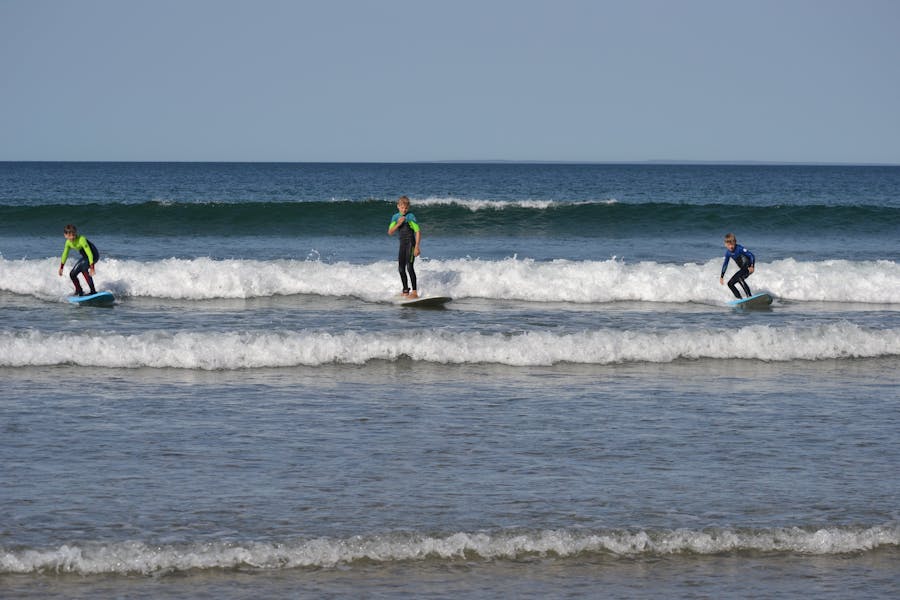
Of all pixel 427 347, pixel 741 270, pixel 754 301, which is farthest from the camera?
pixel 741 270

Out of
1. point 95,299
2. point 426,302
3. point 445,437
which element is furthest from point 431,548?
point 95,299

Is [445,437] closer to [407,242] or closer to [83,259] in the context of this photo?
[407,242]

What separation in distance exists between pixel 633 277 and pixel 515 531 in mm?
15722

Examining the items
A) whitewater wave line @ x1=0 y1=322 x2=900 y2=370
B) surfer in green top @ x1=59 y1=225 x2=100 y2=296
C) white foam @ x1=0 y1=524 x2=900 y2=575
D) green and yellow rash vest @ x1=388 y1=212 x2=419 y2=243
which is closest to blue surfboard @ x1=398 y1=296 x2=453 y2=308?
green and yellow rash vest @ x1=388 y1=212 x2=419 y2=243

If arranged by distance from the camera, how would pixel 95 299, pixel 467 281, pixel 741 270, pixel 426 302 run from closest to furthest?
1. pixel 95 299
2. pixel 426 302
3. pixel 741 270
4. pixel 467 281

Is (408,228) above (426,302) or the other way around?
above

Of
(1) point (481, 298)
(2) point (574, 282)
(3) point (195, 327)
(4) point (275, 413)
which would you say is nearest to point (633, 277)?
(2) point (574, 282)

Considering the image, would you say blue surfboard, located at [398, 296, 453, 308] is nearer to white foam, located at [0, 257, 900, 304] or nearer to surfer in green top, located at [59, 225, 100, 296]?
white foam, located at [0, 257, 900, 304]

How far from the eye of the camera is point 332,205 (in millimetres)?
39969

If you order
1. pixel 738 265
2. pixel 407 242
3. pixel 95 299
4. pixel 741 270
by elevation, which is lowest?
pixel 95 299

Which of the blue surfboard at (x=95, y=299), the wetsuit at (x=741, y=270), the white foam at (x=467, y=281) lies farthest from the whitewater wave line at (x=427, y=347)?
the white foam at (x=467, y=281)

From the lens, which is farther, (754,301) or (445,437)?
(754,301)

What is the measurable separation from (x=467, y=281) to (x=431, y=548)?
15.3 m

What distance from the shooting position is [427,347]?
543 inches
